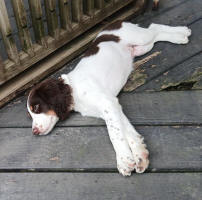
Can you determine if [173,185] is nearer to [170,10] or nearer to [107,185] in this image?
[107,185]

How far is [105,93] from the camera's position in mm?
2340

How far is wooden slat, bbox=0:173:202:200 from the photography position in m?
1.78

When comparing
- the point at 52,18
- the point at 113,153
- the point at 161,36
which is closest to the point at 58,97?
the point at 113,153

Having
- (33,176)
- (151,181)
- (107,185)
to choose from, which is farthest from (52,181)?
(151,181)

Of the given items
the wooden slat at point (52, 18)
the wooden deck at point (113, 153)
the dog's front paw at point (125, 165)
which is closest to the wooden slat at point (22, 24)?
the wooden slat at point (52, 18)

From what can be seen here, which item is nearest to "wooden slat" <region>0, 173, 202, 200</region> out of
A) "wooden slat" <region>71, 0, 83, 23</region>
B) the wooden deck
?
the wooden deck

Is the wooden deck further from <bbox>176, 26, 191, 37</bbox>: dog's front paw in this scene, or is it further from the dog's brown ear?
<bbox>176, 26, 191, 37</bbox>: dog's front paw

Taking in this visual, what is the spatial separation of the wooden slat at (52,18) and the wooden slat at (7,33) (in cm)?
45

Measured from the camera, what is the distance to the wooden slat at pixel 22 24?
7.68 feet

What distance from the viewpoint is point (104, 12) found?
3146 mm

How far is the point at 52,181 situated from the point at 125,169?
1.54ft

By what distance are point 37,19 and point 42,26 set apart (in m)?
0.08

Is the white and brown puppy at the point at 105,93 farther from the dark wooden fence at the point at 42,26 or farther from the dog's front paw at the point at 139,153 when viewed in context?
the dark wooden fence at the point at 42,26

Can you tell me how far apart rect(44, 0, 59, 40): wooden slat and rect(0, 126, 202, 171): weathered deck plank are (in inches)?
38.3
